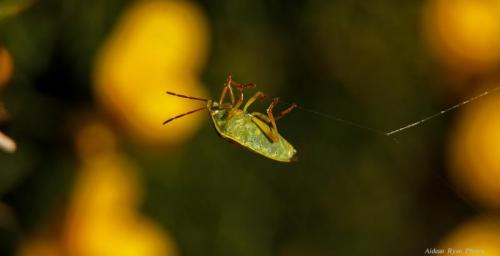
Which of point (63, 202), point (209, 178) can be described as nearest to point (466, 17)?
point (209, 178)

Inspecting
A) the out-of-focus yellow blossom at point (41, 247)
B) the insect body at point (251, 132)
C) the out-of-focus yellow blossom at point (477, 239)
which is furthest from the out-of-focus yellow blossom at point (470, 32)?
the out-of-focus yellow blossom at point (41, 247)

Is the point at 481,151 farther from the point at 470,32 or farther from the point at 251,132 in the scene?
the point at 251,132

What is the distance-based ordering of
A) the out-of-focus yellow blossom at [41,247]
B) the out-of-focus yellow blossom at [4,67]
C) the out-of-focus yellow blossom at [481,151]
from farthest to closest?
the out-of-focus yellow blossom at [481,151], the out-of-focus yellow blossom at [41,247], the out-of-focus yellow blossom at [4,67]

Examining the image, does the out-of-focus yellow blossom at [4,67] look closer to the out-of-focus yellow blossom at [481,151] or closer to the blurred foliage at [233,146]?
the blurred foliage at [233,146]

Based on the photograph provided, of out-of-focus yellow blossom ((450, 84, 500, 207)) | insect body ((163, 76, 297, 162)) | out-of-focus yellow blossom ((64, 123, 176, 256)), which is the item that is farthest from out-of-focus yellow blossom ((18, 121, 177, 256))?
out-of-focus yellow blossom ((450, 84, 500, 207))

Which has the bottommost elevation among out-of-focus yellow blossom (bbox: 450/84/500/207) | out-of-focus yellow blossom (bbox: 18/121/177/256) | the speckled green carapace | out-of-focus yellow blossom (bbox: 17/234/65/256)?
out-of-focus yellow blossom (bbox: 17/234/65/256)

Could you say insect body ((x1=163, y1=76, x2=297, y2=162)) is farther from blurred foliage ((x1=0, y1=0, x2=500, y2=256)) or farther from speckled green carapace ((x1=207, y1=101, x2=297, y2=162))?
blurred foliage ((x1=0, y1=0, x2=500, y2=256))
